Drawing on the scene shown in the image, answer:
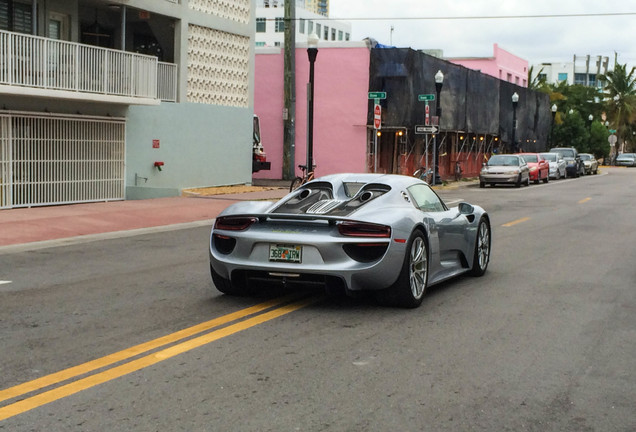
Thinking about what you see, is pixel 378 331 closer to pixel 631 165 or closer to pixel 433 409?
pixel 433 409

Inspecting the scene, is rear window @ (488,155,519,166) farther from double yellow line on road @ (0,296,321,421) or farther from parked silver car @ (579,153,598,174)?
double yellow line on road @ (0,296,321,421)

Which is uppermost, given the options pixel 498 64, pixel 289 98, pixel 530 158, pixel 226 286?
pixel 498 64

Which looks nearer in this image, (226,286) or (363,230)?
(363,230)

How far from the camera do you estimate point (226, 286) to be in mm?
8609

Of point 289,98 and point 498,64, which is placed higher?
point 498,64

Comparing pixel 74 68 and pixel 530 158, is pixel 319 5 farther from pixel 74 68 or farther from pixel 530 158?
pixel 74 68

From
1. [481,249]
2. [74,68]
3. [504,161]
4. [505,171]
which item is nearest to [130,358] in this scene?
[481,249]

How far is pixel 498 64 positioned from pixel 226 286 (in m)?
58.1

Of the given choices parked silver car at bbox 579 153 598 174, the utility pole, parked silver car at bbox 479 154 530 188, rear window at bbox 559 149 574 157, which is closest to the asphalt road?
the utility pole

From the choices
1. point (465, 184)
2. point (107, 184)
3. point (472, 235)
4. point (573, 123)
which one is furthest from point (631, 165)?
point (472, 235)

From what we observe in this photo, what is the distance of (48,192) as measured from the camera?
20.9 metres

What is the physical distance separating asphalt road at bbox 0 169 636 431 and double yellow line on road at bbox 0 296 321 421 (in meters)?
0.02

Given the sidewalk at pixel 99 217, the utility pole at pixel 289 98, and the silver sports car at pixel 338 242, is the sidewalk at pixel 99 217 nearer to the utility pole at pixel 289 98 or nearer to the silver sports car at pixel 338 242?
the silver sports car at pixel 338 242

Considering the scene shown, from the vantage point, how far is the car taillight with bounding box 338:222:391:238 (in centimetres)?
778
